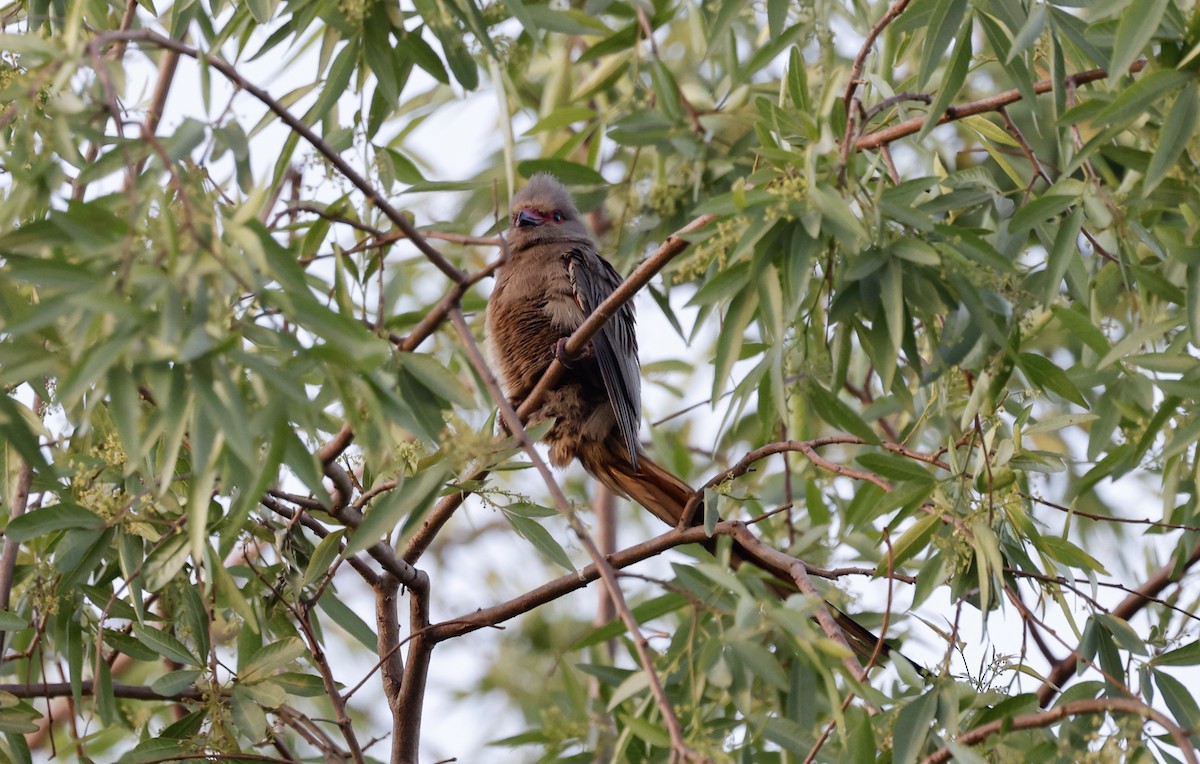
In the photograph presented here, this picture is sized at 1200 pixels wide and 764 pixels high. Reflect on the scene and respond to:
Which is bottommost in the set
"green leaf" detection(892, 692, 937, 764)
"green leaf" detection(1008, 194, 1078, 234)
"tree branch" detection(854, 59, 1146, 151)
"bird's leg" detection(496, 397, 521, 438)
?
"green leaf" detection(892, 692, 937, 764)

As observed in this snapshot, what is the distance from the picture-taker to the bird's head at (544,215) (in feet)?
15.4

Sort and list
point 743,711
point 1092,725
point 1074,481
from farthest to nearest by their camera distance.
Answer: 1. point 1074,481
2. point 1092,725
3. point 743,711

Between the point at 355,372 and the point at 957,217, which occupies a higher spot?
the point at 957,217

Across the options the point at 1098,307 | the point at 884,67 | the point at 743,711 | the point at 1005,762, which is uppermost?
the point at 884,67

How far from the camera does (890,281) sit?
2246 millimetres

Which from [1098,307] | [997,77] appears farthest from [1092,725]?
[997,77]

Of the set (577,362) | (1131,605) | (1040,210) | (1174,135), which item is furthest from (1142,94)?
(577,362)

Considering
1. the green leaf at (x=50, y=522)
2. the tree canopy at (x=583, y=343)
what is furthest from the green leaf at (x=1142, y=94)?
the green leaf at (x=50, y=522)

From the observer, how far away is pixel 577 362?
13.8 feet

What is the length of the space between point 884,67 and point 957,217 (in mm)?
497

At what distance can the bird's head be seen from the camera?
4.68m

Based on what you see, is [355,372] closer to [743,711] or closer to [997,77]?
[743,711]

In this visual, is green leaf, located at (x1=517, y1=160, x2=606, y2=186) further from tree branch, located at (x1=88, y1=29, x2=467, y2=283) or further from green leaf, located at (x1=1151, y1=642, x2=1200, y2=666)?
green leaf, located at (x1=1151, y1=642, x2=1200, y2=666)

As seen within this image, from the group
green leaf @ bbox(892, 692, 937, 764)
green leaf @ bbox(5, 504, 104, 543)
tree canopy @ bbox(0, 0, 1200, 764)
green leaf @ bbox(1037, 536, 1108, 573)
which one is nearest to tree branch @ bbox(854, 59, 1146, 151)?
tree canopy @ bbox(0, 0, 1200, 764)
